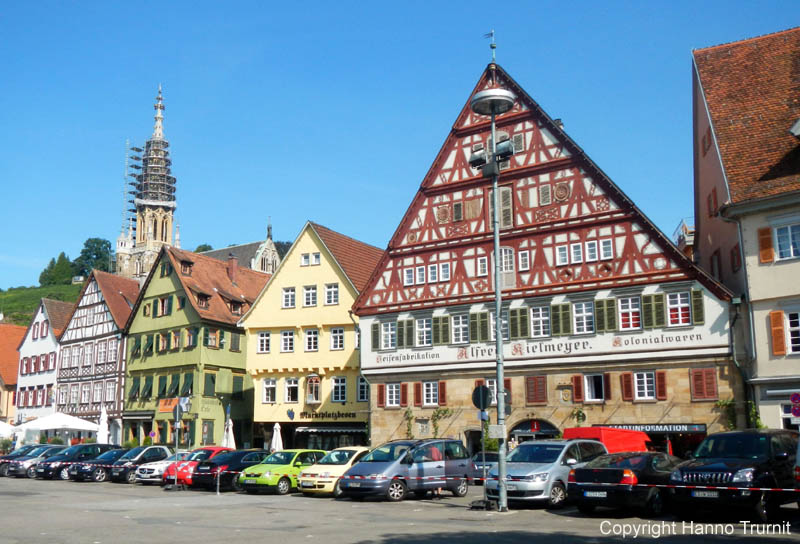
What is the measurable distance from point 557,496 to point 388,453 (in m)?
5.62

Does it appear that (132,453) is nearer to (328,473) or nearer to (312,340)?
(328,473)

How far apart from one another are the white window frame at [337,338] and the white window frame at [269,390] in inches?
180

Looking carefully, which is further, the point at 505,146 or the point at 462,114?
the point at 462,114

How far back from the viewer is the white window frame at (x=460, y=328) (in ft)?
123

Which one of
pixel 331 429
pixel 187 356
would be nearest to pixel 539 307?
pixel 331 429

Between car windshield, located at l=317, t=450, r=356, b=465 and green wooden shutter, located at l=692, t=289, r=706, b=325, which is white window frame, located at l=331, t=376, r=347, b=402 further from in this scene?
green wooden shutter, located at l=692, t=289, r=706, b=325

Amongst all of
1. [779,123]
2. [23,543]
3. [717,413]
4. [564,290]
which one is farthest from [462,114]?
[23,543]

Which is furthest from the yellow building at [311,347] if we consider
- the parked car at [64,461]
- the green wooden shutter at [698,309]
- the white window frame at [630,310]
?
the green wooden shutter at [698,309]

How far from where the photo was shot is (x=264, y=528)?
15883 mm

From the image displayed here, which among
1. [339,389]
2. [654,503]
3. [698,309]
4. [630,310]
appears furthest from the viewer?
[339,389]

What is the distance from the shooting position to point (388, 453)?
2325cm

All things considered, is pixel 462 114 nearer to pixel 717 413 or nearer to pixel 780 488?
pixel 717 413

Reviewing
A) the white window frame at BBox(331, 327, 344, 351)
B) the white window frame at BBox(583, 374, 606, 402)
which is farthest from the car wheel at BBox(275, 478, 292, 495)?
the white window frame at BBox(331, 327, 344, 351)

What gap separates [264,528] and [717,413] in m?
20.9
